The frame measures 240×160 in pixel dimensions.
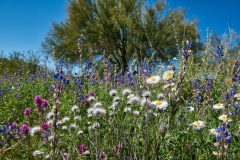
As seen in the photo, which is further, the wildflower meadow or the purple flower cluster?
the purple flower cluster

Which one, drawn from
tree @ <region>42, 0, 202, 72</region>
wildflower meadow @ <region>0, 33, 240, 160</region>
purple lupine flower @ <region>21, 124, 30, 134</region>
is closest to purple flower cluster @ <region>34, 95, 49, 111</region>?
wildflower meadow @ <region>0, 33, 240, 160</region>

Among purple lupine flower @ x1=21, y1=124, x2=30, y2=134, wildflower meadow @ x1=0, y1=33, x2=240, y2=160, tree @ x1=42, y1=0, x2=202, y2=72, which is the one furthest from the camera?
tree @ x1=42, y1=0, x2=202, y2=72

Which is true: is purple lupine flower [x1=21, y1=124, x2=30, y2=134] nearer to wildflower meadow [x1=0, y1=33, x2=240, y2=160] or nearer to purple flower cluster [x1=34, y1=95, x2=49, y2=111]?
wildflower meadow [x1=0, y1=33, x2=240, y2=160]

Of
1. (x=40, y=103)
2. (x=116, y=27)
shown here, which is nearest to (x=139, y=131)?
(x=40, y=103)

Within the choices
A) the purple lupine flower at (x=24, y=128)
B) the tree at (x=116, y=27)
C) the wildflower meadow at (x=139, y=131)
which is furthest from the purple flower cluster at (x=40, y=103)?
the tree at (x=116, y=27)

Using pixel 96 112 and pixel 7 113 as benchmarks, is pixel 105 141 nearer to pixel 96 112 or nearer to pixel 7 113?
pixel 96 112

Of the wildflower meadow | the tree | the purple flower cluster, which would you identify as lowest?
the wildflower meadow

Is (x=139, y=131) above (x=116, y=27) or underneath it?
underneath

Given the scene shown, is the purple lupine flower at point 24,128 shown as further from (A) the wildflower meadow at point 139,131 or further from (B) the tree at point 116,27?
(B) the tree at point 116,27

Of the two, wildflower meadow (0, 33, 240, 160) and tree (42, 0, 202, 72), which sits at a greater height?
tree (42, 0, 202, 72)

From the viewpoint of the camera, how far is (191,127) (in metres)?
2.72

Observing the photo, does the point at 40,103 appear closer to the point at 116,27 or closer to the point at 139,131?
the point at 139,131

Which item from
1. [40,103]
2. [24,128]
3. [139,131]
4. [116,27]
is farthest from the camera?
[116,27]

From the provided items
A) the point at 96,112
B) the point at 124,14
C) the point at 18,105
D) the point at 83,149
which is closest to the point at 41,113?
the point at 83,149
